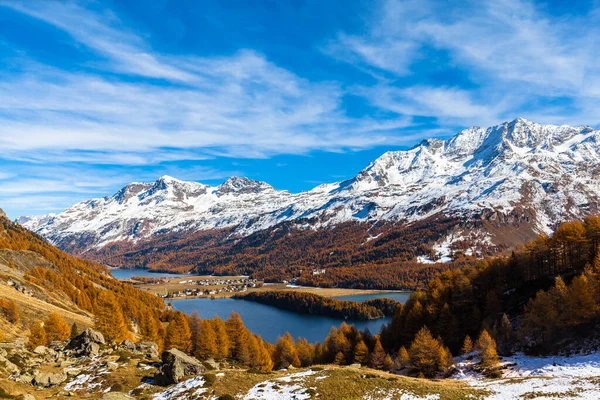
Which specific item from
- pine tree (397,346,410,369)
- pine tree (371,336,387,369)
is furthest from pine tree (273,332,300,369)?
pine tree (397,346,410,369)

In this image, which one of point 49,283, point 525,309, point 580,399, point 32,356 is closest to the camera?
point 580,399

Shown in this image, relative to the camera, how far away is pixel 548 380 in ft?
144

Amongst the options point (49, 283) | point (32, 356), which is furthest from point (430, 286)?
point (49, 283)

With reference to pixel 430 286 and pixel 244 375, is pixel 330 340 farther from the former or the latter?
pixel 244 375

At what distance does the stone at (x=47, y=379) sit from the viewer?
139ft

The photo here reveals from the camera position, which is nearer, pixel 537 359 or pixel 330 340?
pixel 537 359

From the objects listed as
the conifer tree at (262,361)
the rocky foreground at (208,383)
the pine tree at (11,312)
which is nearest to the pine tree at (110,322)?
the pine tree at (11,312)

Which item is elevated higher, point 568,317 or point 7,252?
point 7,252

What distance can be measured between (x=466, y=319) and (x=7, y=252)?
154 metres

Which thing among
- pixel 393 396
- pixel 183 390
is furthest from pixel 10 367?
pixel 393 396

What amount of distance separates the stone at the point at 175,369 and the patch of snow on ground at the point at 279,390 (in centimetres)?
1006

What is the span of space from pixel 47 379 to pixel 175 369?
14632 mm

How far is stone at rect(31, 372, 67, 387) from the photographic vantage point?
42406mm

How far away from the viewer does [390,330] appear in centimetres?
11000
